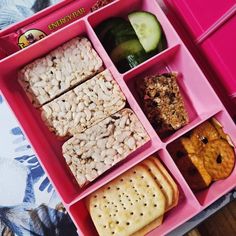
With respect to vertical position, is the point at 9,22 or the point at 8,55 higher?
the point at 9,22

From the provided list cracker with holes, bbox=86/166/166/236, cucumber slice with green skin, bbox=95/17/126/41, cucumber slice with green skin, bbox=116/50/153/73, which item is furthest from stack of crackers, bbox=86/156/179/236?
cucumber slice with green skin, bbox=95/17/126/41

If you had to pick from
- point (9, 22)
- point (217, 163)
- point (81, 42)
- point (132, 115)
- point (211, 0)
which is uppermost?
point (9, 22)

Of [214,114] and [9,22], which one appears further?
[9,22]

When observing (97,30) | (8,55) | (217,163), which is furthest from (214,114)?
(8,55)

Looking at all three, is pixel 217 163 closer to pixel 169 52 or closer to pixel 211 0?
pixel 169 52

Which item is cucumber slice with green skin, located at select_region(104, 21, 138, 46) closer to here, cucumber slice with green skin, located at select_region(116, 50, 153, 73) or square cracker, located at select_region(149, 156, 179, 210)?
cucumber slice with green skin, located at select_region(116, 50, 153, 73)

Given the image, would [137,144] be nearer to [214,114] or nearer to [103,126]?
[103,126]
